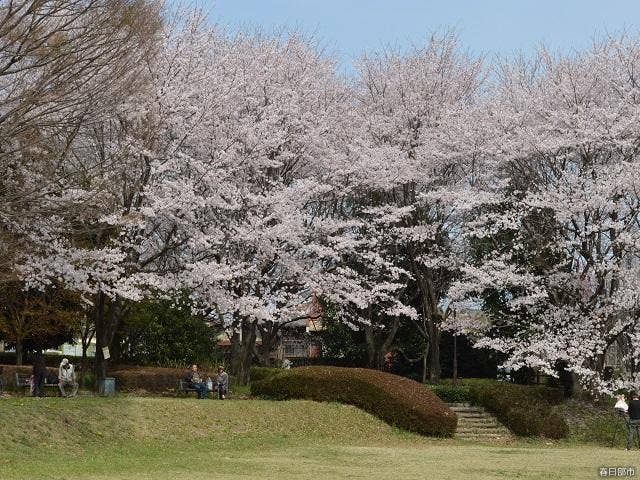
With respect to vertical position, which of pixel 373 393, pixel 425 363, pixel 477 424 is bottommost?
pixel 477 424

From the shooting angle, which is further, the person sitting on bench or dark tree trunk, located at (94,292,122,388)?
the person sitting on bench

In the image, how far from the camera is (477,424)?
26844 millimetres

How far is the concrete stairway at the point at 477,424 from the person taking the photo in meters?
25.7

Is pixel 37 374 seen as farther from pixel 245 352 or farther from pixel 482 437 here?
pixel 482 437

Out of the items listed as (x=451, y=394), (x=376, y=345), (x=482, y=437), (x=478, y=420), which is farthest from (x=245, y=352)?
(x=482, y=437)

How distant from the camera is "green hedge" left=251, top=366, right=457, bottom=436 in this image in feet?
81.9

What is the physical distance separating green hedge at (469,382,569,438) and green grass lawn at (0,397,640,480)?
0.99 metres

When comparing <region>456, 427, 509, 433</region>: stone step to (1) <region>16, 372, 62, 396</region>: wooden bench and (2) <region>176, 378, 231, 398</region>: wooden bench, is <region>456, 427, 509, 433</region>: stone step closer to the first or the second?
(2) <region>176, 378, 231, 398</region>: wooden bench

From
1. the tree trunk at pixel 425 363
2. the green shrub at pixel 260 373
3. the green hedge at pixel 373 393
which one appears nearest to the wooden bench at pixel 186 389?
the green hedge at pixel 373 393

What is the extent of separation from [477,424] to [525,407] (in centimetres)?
158

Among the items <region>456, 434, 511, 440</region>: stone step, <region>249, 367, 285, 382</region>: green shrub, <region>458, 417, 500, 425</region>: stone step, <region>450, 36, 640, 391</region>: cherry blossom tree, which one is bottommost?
<region>456, 434, 511, 440</region>: stone step

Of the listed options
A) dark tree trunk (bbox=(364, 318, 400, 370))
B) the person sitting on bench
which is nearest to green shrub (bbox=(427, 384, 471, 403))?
dark tree trunk (bbox=(364, 318, 400, 370))

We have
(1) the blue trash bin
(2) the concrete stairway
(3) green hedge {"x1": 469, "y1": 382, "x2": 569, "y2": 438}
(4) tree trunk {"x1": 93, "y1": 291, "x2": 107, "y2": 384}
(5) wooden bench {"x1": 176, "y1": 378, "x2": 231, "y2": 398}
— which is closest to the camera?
(1) the blue trash bin

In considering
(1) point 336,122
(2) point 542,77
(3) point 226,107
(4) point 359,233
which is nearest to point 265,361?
(4) point 359,233
